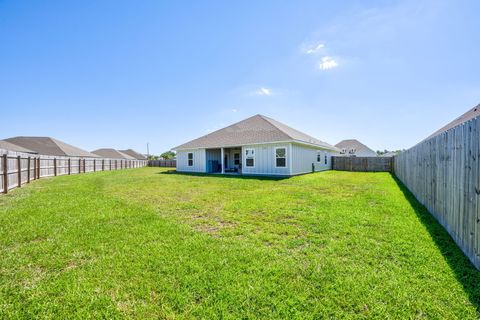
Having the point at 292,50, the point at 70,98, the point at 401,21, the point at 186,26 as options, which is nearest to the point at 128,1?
the point at 186,26

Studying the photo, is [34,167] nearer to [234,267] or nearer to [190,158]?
[190,158]

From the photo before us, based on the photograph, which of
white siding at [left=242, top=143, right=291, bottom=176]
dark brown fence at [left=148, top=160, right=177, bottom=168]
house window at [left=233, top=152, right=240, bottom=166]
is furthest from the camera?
dark brown fence at [left=148, top=160, right=177, bottom=168]

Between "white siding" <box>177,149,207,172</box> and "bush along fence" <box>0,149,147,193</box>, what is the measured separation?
985 cm

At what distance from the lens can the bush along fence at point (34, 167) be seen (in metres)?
8.51

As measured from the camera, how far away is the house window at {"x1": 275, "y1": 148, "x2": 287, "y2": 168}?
14.6 m

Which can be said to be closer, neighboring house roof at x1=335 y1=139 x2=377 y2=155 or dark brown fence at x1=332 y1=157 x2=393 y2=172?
dark brown fence at x1=332 y1=157 x2=393 y2=172

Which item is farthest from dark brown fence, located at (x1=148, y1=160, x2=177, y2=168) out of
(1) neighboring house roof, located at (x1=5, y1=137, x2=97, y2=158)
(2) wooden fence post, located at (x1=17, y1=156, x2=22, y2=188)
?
(2) wooden fence post, located at (x1=17, y1=156, x2=22, y2=188)

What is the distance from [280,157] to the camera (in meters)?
14.8

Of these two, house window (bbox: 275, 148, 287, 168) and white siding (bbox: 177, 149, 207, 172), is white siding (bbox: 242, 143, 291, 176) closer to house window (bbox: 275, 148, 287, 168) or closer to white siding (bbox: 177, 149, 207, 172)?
house window (bbox: 275, 148, 287, 168)

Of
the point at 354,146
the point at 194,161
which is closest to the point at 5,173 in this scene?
the point at 194,161

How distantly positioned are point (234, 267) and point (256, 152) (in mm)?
13293

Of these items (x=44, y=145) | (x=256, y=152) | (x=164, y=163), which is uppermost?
(x=44, y=145)

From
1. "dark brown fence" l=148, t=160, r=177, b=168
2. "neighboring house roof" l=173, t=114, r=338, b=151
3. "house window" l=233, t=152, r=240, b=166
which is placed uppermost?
"neighboring house roof" l=173, t=114, r=338, b=151

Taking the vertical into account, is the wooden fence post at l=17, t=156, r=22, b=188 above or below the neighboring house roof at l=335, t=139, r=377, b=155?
below
